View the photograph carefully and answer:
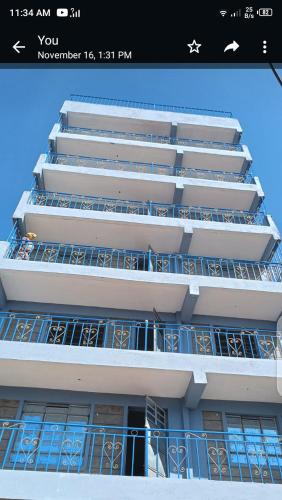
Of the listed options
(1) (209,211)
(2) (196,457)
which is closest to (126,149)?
(1) (209,211)

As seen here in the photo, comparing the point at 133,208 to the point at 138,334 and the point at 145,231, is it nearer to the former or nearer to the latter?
the point at 145,231

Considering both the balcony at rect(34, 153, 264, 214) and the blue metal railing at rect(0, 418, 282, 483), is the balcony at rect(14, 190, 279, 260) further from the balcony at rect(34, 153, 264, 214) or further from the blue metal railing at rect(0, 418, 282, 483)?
the blue metal railing at rect(0, 418, 282, 483)

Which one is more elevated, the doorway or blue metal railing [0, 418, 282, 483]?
the doorway

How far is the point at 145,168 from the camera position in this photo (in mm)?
17109

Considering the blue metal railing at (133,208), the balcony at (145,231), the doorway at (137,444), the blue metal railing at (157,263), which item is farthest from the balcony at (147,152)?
the doorway at (137,444)

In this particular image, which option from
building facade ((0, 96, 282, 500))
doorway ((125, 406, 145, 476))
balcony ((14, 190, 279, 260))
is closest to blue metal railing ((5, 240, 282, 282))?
building facade ((0, 96, 282, 500))

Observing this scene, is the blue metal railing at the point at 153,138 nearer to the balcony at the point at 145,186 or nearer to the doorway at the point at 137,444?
the balcony at the point at 145,186

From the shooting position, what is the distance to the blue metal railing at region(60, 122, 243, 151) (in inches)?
744

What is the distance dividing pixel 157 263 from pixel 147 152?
638 cm

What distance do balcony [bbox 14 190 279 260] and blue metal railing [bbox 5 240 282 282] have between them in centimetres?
41

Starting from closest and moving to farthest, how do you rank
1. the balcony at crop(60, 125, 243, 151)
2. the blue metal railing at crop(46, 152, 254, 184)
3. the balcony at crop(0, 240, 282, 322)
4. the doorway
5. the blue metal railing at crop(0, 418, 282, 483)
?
the blue metal railing at crop(0, 418, 282, 483)
the doorway
the balcony at crop(0, 240, 282, 322)
the blue metal railing at crop(46, 152, 254, 184)
the balcony at crop(60, 125, 243, 151)

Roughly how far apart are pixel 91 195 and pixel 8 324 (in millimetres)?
6462
